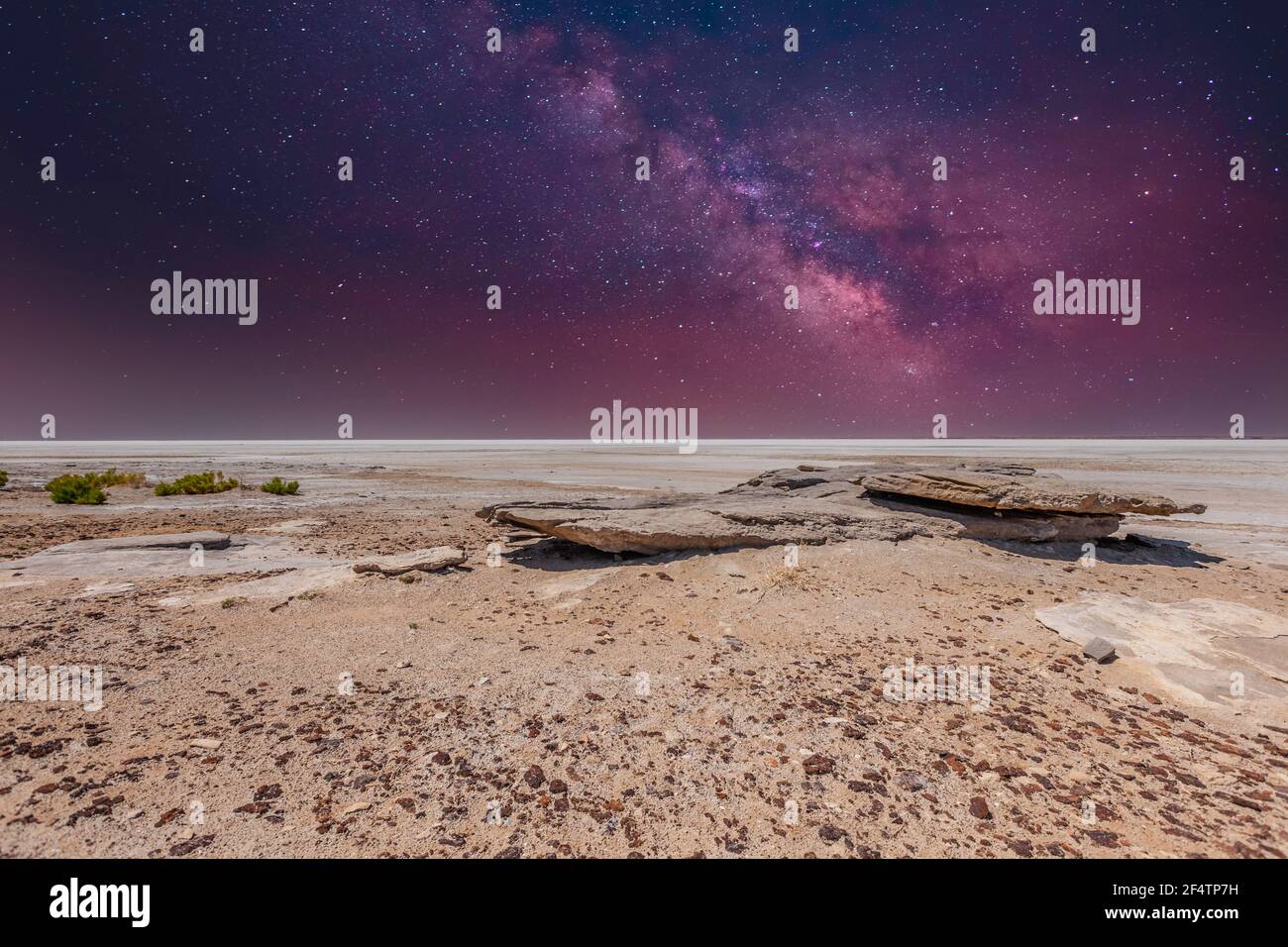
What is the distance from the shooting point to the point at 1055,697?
452 cm

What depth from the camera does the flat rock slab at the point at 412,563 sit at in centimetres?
848

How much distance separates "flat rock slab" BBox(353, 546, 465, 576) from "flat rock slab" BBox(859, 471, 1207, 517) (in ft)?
33.4

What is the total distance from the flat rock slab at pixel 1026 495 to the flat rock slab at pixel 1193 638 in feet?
8.93

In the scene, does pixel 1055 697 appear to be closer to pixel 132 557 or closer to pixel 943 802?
pixel 943 802

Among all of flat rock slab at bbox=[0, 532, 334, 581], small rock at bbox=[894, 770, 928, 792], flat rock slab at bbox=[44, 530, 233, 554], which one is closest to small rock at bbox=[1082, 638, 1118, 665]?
small rock at bbox=[894, 770, 928, 792]

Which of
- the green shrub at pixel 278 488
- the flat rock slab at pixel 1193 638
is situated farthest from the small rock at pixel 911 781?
the green shrub at pixel 278 488

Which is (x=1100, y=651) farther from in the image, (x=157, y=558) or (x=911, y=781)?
(x=157, y=558)

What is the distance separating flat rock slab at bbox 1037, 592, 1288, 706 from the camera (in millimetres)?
4707

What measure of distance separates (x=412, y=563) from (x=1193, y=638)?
1145 centimetres

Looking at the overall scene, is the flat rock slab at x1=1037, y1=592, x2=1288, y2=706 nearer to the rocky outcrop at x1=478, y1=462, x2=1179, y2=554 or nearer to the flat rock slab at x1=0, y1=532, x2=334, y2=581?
the rocky outcrop at x1=478, y1=462, x2=1179, y2=554

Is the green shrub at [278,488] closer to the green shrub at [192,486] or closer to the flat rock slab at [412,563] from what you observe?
the green shrub at [192,486]

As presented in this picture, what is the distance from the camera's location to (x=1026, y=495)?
31.6 feet
